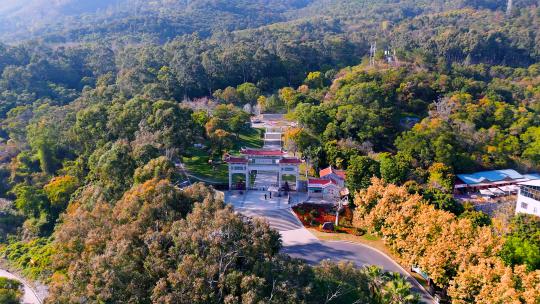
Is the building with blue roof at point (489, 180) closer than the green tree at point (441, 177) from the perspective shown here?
No

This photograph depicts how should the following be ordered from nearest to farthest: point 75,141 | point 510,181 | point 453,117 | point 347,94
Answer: point 510,181 → point 75,141 → point 453,117 → point 347,94

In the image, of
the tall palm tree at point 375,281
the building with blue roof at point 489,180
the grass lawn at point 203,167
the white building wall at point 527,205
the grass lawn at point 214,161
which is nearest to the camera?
the tall palm tree at point 375,281

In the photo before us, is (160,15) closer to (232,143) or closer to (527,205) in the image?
(232,143)

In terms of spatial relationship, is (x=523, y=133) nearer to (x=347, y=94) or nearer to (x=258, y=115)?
(x=347, y=94)

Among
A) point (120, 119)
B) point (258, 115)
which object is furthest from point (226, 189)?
point (258, 115)

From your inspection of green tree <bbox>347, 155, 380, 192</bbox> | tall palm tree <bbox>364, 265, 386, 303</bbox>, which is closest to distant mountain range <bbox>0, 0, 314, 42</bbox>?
green tree <bbox>347, 155, 380, 192</bbox>

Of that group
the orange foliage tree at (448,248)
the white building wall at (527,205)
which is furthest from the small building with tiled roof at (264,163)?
the white building wall at (527,205)

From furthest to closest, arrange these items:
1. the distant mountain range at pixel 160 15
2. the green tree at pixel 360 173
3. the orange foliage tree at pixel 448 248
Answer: the distant mountain range at pixel 160 15, the green tree at pixel 360 173, the orange foliage tree at pixel 448 248

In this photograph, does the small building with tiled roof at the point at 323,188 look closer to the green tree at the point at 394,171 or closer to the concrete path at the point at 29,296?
the green tree at the point at 394,171
